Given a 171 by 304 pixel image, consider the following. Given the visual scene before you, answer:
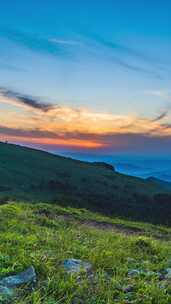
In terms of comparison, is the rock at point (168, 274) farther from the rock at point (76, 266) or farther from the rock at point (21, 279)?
the rock at point (21, 279)

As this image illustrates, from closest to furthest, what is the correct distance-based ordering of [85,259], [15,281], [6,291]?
[6,291] → [15,281] → [85,259]

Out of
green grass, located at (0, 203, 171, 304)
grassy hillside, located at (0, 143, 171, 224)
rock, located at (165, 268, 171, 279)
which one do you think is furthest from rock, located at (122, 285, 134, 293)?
grassy hillside, located at (0, 143, 171, 224)

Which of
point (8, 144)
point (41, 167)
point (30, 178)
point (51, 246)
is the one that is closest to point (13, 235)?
point (51, 246)

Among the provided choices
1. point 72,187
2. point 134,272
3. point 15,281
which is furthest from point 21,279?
point 72,187

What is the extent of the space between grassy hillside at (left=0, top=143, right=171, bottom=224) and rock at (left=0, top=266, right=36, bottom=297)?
54.1 feet

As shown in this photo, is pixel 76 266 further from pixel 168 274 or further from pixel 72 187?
pixel 72 187

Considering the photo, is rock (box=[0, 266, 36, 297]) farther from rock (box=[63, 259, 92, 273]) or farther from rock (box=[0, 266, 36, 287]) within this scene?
rock (box=[63, 259, 92, 273])

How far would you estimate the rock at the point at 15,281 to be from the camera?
6.68 metres

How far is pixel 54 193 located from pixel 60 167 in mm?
20042

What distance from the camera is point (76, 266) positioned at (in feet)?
27.5

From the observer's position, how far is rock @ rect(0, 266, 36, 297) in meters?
6.68

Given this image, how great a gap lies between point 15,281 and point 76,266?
164cm

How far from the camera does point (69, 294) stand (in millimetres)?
7043

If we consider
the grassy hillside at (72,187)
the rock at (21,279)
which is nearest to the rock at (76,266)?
the rock at (21,279)
